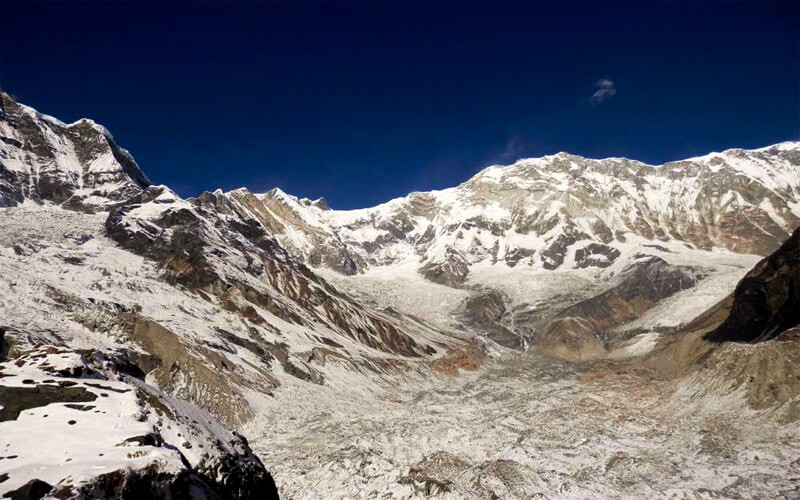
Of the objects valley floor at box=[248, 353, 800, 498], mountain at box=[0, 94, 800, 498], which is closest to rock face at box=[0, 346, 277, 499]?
mountain at box=[0, 94, 800, 498]

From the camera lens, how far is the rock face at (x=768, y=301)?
91.4m

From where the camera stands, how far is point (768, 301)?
100 m

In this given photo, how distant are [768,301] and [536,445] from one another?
61.6 meters

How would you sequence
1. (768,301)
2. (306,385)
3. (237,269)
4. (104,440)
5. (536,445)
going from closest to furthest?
1. (104,440)
2. (536,445)
3. (306,385)
4. (768,301)
5. (237,269)

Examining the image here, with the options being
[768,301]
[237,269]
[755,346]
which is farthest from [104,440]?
[237,269]

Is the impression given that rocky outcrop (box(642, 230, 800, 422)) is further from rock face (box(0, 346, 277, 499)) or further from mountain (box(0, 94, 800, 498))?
rock face (box(0, 346, 277, 499))

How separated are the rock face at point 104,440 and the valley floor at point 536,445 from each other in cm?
2816

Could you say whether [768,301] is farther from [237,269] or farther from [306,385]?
[237,269]

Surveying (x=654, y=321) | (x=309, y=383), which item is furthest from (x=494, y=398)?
(x=654, y=321)

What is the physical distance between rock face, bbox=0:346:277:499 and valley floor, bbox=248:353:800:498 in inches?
1109

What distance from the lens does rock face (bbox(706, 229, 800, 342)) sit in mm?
91438

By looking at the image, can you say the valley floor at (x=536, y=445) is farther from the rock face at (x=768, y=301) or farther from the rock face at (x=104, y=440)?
the rock face at (x=104, y=440)

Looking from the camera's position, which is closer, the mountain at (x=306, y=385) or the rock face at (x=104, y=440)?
the rock face at (x=104, y=440)

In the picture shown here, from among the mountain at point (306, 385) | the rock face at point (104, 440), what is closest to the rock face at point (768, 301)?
the mountain at point (306, 385)
